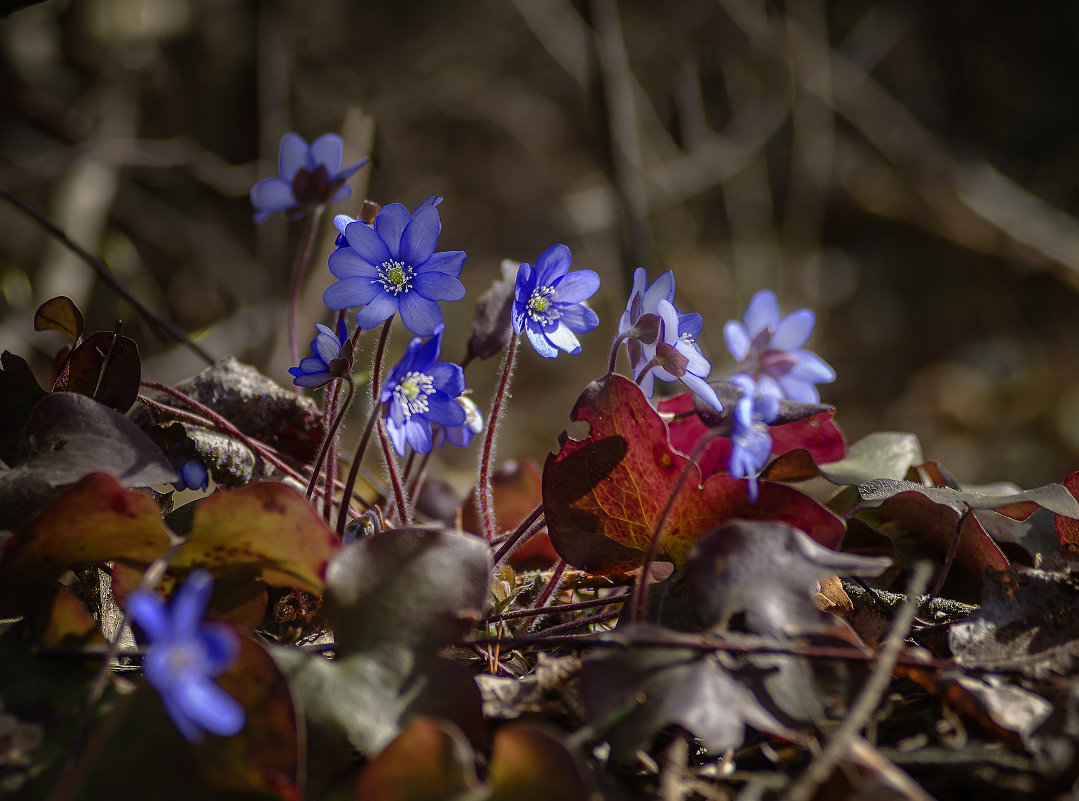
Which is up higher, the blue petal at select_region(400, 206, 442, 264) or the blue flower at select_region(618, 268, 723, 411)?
the blue petal at select_region(400, 206, 442, 264)

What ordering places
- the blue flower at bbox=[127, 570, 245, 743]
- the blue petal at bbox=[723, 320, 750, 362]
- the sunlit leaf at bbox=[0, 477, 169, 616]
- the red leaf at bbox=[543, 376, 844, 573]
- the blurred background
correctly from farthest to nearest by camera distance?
the blurred background
the blue petal at bbox=[723, 320, 750, 362]
the red leaf at bbox=[543, 376, 844, 573]
the sunlit leaf at bbox=[0, 477, 169, 616]
the blue flower at bbox=[127, 570, 245, 743]

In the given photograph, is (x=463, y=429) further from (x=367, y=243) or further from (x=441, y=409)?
(x=367, y=243)

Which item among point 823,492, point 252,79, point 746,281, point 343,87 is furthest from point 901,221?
point 252,79

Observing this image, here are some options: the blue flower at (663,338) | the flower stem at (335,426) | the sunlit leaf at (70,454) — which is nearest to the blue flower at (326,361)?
the flower stem at (335,426)

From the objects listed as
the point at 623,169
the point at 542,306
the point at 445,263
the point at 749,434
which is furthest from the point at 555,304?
the point at 623,169

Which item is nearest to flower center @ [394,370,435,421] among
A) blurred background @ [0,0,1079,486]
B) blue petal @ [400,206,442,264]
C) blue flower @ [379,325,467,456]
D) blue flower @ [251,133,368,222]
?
blue flower @ [379,325,467,456]

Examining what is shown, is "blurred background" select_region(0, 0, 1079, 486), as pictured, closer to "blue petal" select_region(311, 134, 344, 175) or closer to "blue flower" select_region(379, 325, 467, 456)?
"blue petal" select_region(311, 134, 344, 175)

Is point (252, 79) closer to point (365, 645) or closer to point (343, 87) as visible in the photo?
point (343, 87)
